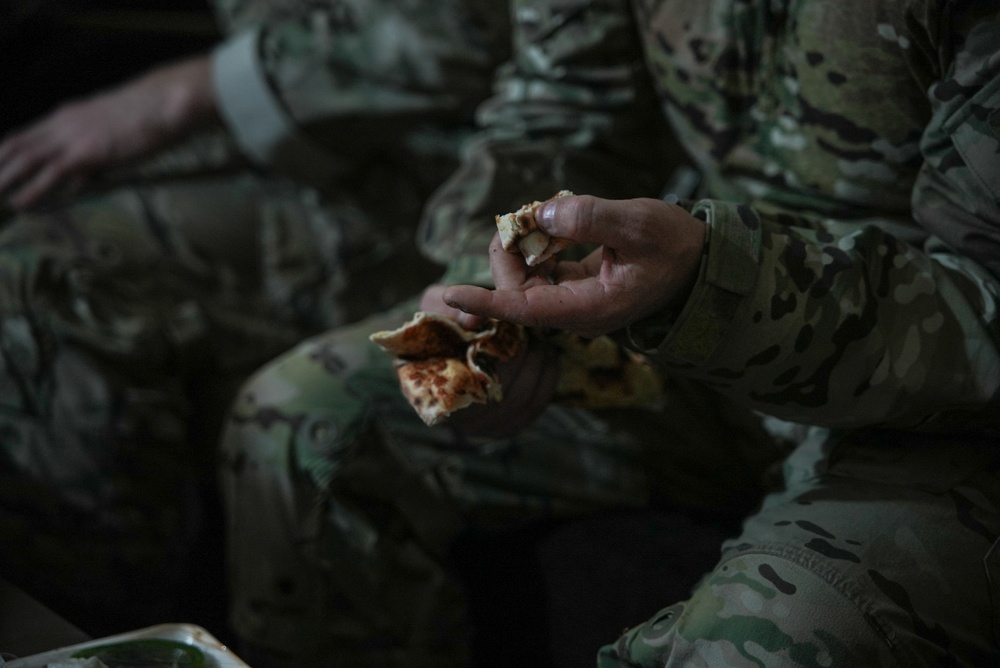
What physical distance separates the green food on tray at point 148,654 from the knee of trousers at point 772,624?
0.96 ft

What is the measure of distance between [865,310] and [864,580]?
0.58ft

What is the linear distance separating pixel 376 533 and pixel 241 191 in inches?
23.3

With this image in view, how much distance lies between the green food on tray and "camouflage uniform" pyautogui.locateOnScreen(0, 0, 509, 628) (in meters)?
0.45

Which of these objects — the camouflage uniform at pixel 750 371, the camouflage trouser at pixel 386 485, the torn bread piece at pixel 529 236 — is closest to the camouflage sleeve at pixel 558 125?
the camouflage uniform at pixel 750 371

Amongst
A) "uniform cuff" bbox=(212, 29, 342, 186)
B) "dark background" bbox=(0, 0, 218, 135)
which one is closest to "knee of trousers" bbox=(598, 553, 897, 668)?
"uniform cuff" bbox=(212, 29, 342, 186)

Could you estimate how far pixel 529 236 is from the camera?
583 millimetres

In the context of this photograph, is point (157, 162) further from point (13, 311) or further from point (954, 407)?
point (954, 407)

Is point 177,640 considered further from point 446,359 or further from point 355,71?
point 355,71

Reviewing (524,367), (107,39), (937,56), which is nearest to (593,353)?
(524,367)

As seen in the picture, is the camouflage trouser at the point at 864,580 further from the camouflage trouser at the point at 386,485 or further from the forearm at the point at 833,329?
the camouflage trouser at the point at 386,485

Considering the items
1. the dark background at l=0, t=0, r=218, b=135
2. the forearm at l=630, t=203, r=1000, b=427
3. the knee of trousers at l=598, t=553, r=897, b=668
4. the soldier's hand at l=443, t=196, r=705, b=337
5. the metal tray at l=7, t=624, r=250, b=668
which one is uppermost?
the dark background at l=0, t=0, r=218, b=135

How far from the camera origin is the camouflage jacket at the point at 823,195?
0.62 metres

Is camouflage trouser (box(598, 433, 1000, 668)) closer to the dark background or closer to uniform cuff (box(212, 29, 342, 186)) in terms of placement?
uniform cuff (box(212, 29, 342, 186))

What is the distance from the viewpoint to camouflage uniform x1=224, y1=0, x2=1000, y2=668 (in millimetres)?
598
